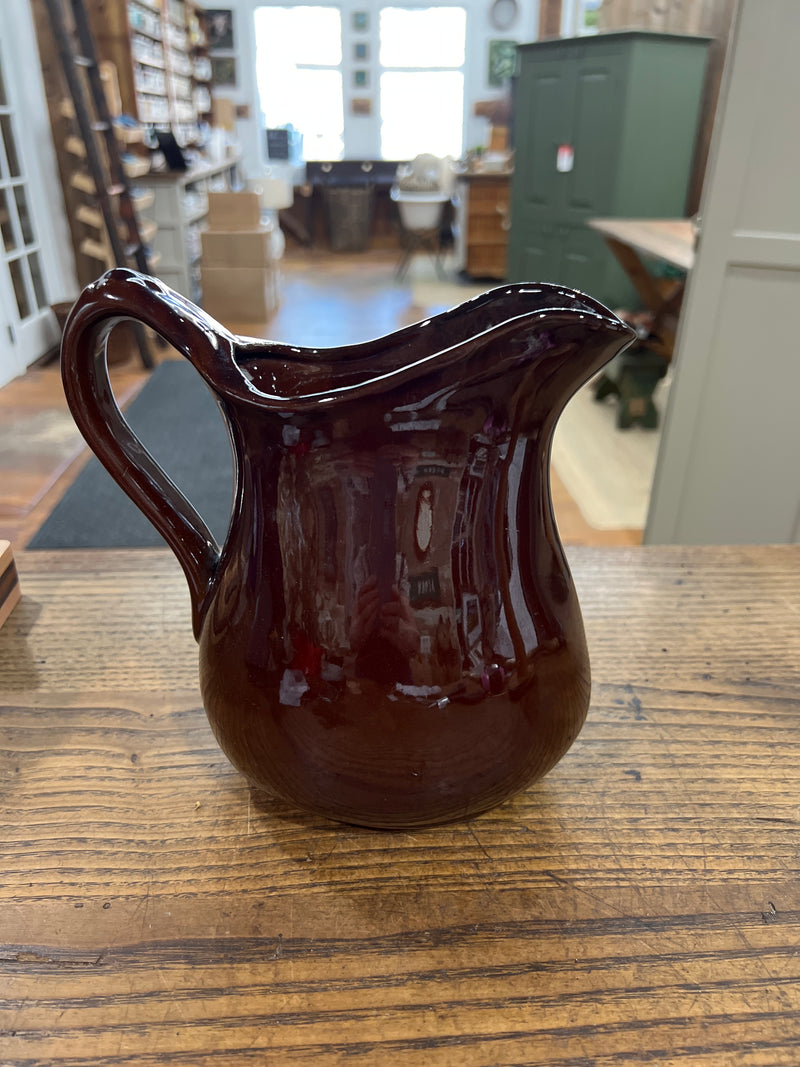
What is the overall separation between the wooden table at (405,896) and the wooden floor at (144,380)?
154cm

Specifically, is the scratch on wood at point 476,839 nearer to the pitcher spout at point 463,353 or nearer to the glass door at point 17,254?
the pitcher spout at point 463,353

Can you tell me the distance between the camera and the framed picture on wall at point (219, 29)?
7.52 m

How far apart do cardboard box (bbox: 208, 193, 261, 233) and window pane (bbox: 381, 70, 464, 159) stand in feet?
14.5

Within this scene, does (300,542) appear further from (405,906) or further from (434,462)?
(405,906)

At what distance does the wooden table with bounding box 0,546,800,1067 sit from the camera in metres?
0.32

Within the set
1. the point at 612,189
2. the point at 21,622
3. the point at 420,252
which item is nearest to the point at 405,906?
the point at 21,622

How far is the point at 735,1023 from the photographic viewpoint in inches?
12.9

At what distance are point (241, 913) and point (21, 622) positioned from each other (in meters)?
0.33

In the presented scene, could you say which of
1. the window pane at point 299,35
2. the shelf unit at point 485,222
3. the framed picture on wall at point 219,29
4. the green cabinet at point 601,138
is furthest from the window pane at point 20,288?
the window pane at point 299,35

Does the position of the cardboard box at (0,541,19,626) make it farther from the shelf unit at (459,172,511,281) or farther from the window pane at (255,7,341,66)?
the window pane at (255,7,341,66)

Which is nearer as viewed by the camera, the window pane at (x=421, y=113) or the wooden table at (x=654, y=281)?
the wooden table at (x=654, y=281)

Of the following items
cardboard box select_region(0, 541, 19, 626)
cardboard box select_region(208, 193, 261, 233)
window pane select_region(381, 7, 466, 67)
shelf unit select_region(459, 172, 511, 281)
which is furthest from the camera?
window pane select_region(381, 7, 466, 67)

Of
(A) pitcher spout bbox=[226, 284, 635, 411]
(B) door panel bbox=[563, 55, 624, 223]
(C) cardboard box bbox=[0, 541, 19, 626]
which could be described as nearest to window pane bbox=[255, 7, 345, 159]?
(B) door panel bbox=[563, 55, 624, 223]

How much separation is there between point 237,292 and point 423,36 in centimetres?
498
